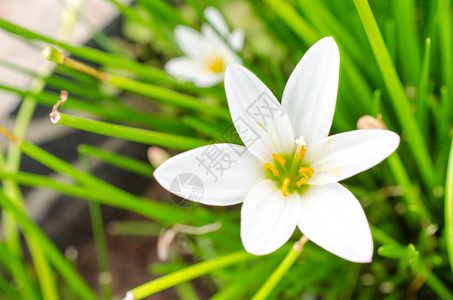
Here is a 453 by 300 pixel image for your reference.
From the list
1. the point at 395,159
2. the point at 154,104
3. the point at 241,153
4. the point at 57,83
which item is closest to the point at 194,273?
the point at 241,153

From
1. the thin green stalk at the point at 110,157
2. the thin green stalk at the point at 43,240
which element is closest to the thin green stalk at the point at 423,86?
the thin green stalk at the point at 110,157

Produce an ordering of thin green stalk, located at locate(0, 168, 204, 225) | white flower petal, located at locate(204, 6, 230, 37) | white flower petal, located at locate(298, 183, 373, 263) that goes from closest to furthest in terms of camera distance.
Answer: white flower petal, located at locate(298, 183, 373, 263) → thin green stalk, located at locate(0, 168, 204, 225) → white flower petal, located at locate(204, 6, 230, 37)

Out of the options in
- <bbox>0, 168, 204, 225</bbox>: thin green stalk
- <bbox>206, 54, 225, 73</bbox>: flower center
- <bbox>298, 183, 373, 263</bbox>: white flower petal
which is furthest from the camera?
<bbox>206, 54, 225, 73</bbox>: flower center

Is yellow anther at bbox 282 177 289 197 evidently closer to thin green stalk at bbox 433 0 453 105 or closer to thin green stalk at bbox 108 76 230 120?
thin green stalk at bbox 108 76 230 120

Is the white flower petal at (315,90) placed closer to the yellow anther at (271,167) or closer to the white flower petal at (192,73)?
the yellow anther at (271,167)

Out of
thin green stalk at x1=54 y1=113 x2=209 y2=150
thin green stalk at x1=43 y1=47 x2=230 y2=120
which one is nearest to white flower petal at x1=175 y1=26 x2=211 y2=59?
thin green stalk at x1=43 y1=47 x2=230 y2=120

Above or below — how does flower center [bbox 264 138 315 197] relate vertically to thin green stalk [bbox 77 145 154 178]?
below

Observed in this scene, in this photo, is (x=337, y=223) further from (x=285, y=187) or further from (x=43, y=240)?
(x=43, y=240)
